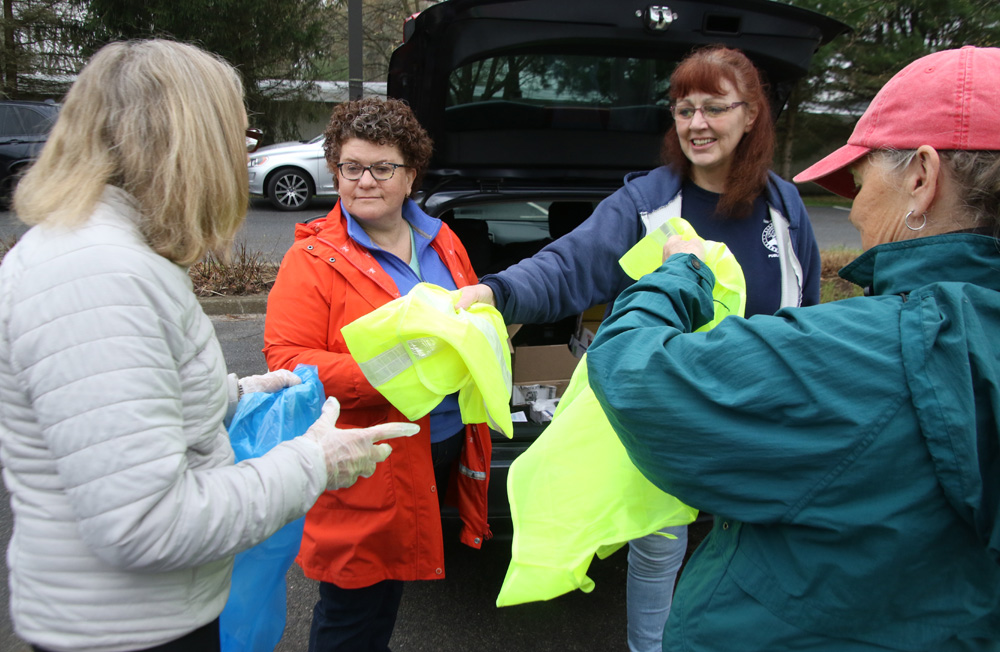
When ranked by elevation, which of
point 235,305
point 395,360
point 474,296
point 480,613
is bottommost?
point 235,305

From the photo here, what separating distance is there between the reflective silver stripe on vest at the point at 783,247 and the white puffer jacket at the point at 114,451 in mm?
1204

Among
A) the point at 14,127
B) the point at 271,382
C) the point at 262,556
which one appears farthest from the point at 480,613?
the point at 14,127

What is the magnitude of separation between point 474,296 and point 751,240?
33.2 inches

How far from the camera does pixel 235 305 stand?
6223mm

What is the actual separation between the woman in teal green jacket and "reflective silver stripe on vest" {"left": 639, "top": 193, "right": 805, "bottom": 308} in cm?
87

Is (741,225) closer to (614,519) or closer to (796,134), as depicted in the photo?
(614,519)

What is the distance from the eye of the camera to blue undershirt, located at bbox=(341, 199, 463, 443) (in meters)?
2.02

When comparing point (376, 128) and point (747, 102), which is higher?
point (747, 102)

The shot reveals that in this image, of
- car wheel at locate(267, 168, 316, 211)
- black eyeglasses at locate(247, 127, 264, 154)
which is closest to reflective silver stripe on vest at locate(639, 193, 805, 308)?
black eyeglasses at locate(247, 127, 264, 154)

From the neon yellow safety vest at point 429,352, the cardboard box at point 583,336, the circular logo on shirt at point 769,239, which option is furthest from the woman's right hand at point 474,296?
the cardboard box at point 583,336

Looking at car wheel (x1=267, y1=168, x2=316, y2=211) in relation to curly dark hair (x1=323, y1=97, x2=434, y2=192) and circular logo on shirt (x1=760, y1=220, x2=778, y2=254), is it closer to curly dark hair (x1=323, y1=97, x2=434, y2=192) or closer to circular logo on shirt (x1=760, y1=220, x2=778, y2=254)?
curly dark hair (x1=323, y1=97, x2=434, y2=192)

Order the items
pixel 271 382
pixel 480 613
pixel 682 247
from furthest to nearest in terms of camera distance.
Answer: pixel 480 613
pixel 271 382
pixel 682 247

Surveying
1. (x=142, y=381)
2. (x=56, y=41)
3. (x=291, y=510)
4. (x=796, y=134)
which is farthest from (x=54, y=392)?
(x=796, y=134)

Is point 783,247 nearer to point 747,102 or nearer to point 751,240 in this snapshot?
point 751,240
